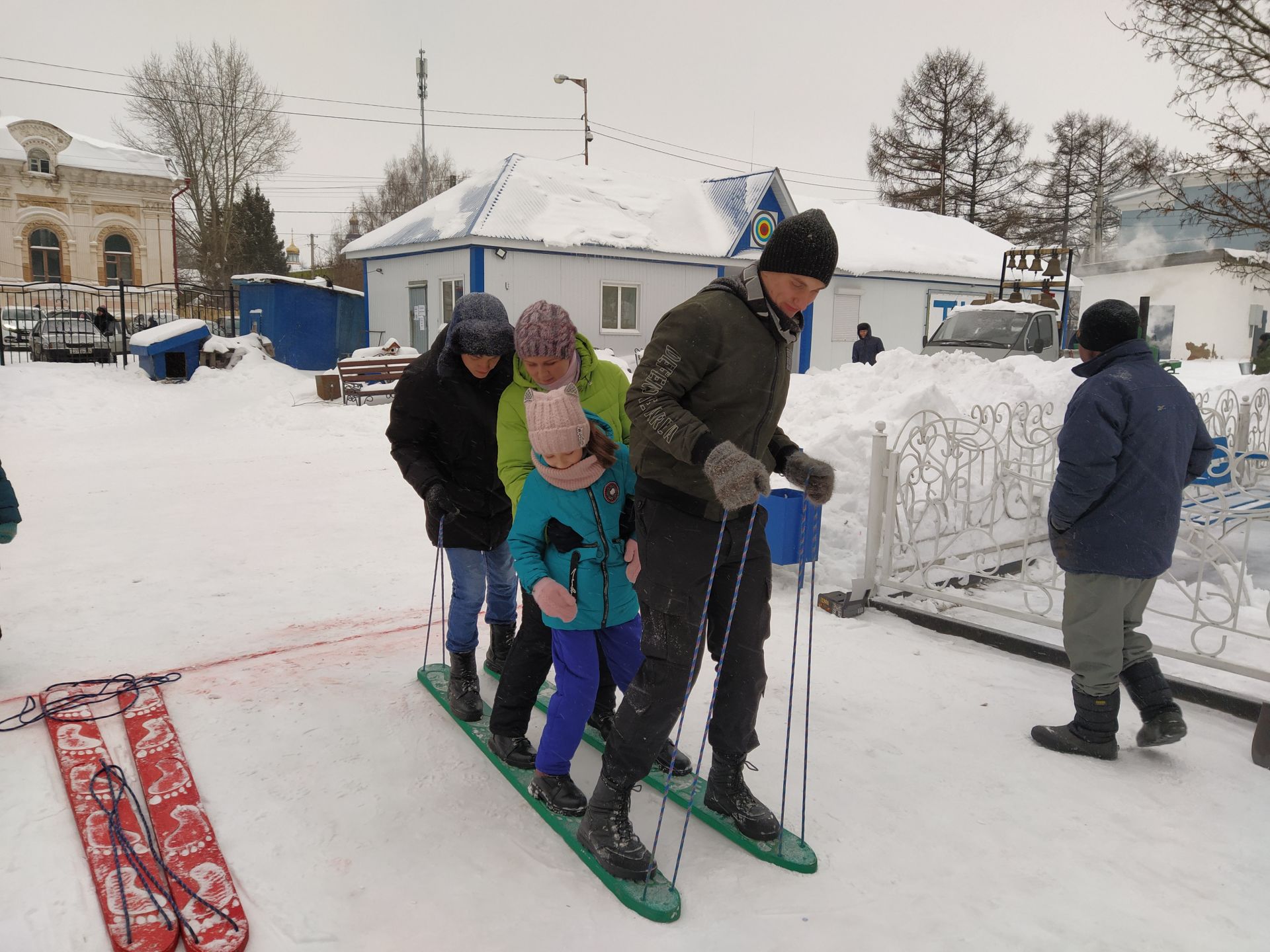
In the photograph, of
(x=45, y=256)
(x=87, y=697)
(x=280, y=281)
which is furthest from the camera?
(x=45, y=256)

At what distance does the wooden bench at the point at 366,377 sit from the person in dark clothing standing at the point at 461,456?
37.0 feet

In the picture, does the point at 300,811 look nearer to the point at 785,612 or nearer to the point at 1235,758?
the point at 785,612

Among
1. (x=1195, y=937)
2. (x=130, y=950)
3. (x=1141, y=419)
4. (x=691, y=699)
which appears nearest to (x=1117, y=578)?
(x=1141, y=419)

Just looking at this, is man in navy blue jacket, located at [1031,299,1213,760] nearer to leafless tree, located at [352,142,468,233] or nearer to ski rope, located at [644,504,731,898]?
ski rope, located at [644,504,731,898]

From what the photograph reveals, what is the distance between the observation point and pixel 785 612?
494cm

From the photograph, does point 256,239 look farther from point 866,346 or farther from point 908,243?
point 866,346

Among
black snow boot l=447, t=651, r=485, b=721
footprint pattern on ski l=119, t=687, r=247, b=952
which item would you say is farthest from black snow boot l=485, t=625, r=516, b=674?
footprint pattern on ski l=119, t=687, r=247, b=952

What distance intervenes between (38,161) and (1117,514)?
40.0 meters

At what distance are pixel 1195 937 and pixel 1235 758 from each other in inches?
51.1

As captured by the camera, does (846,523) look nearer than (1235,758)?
No

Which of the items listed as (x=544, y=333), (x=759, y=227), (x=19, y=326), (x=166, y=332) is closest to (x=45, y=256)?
(x=19, y=326)

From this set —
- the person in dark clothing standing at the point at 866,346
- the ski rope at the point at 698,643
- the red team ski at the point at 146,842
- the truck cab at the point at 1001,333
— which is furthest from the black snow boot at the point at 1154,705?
the person in dark clothing standing at the point at 866,346

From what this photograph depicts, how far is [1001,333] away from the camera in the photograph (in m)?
12.8

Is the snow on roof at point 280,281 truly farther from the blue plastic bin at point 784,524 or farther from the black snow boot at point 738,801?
the black snow boot at point 738,801
